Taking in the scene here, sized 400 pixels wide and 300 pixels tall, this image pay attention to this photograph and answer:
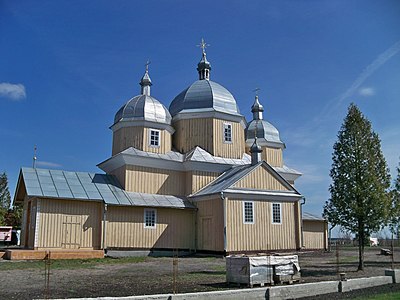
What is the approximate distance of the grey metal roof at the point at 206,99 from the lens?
98.3 ft

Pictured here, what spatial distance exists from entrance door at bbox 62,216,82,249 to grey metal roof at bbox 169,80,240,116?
1191 cm

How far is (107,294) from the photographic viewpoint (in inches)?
391

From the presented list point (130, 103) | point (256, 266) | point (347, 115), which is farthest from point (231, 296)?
point (130, 103)

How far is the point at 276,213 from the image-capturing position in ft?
85.1

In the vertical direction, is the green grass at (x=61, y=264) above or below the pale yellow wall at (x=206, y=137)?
below

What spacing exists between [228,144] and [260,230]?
7.42 metres

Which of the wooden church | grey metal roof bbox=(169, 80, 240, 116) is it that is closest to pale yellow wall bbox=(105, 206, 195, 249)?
the wooden church

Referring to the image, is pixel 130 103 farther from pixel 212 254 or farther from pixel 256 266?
pixel 256 266

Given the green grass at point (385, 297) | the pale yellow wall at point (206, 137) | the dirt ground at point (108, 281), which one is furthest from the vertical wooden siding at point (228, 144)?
the green grass at point (385, 297)

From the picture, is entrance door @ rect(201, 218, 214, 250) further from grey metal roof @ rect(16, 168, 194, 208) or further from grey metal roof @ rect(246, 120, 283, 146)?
grey metal roof @ rect(246, 120, 283, 146)

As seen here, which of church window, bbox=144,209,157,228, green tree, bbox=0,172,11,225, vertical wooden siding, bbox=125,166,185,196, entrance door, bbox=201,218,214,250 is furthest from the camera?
green tree, bbox=0,172,11,225

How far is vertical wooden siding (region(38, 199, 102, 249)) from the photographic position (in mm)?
21641

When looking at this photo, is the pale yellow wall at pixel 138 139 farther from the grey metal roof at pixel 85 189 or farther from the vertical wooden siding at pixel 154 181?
the grey metal roof at pixel 85 189

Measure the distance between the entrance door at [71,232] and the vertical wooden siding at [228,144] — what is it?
10.9 m
